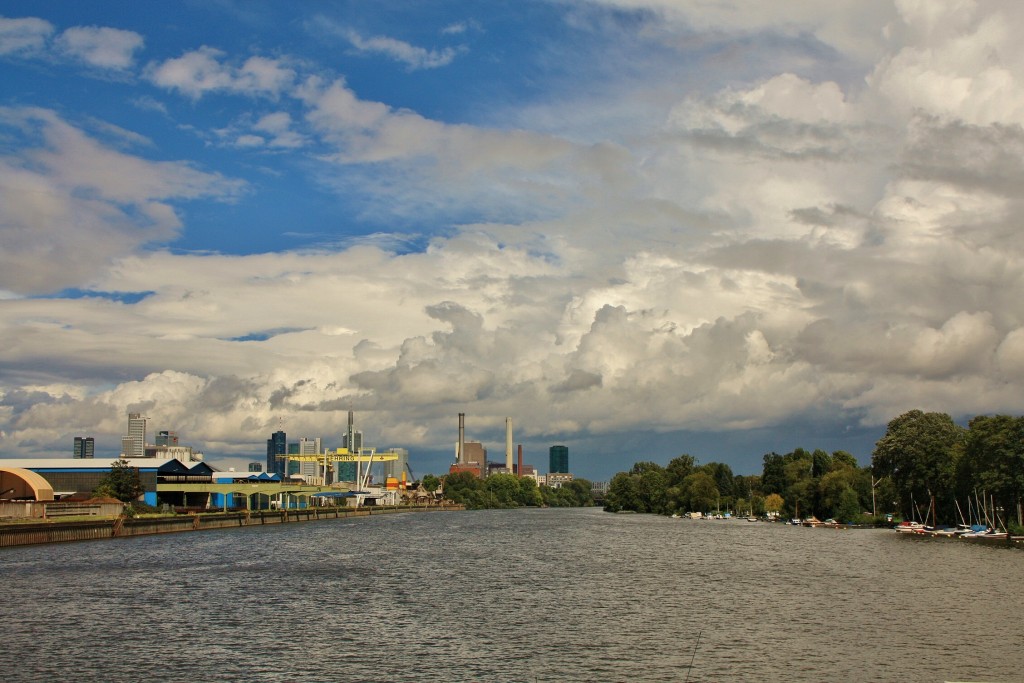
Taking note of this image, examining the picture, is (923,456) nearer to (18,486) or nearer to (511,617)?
(511,617)

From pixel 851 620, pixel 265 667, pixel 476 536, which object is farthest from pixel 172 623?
pixel 476 536

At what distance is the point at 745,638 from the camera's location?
4106cm

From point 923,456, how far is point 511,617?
10112 centimetres

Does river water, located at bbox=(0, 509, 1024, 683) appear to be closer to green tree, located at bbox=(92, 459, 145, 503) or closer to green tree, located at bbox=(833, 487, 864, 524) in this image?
green tree, located at bbox=(92, 459, 145, 503)

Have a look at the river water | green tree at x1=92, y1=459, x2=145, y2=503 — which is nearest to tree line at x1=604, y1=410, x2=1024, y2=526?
the river water

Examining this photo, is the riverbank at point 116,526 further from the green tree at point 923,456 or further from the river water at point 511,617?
the green tree at point 923,456

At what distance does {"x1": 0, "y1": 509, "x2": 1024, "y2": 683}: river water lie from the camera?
35.1m

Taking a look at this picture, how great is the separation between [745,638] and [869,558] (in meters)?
48.7

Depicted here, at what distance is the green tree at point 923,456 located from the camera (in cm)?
12950

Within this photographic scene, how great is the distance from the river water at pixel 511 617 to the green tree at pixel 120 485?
53949 millimetres

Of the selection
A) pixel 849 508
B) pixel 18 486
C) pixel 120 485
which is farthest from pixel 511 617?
pixel 849 508

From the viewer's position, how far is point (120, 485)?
14238cm

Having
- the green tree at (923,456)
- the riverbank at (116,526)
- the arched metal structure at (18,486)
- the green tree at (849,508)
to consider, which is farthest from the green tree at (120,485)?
the green tree at (849,508)

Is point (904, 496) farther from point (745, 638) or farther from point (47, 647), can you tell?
point (47, 647)
